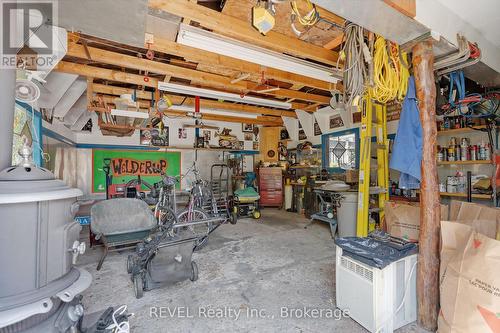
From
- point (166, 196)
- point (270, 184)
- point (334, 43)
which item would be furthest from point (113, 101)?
point (270, 184)

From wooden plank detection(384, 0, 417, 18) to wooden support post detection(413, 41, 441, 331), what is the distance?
0.37 m

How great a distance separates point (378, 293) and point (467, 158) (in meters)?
2.91

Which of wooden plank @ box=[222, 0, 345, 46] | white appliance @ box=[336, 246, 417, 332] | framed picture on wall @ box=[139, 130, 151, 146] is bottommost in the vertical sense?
white appliance @ box=[336, 246, 417, 332]

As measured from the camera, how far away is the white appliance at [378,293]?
65.8 inches

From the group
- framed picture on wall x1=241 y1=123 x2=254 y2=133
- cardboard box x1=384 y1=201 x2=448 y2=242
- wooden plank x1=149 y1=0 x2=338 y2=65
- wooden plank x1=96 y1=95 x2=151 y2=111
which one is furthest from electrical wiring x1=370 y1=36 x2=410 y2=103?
framed picture on wall x1=241 y1=123 x2=254 y2=133

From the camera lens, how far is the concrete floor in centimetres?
186

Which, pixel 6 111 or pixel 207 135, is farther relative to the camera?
pixel 207 135

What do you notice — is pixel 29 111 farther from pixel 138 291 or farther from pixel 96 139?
pixel 96 139

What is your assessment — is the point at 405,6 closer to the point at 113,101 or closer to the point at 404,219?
the point at 404,219

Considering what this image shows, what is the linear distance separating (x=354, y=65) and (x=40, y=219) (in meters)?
2.52

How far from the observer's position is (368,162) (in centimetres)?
342

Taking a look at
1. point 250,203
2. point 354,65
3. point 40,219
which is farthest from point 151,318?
point 250,203

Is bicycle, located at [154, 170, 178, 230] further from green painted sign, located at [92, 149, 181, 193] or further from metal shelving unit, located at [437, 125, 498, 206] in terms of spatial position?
metal shelving unit, located at [437, 125, 498, 206]

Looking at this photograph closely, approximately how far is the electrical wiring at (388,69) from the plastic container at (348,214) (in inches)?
82.6
